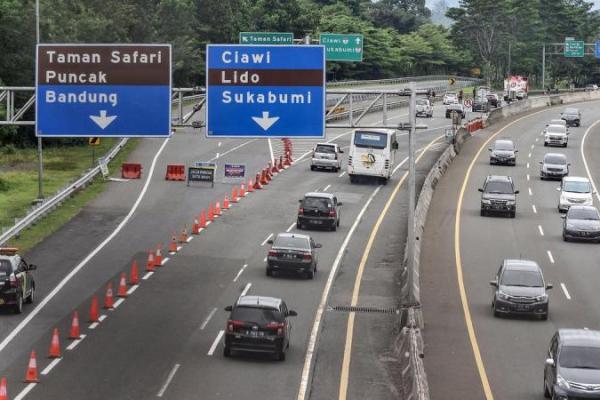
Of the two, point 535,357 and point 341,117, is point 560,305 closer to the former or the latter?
point 535,357

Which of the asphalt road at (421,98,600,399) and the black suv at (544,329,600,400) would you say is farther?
the asphalt road at (421,98,600,399)

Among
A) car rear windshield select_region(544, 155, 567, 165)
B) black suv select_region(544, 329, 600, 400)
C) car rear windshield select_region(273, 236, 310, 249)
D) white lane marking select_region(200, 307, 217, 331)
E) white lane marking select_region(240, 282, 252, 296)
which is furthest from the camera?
car rear windshield select_region(544, 155, 567, 165)

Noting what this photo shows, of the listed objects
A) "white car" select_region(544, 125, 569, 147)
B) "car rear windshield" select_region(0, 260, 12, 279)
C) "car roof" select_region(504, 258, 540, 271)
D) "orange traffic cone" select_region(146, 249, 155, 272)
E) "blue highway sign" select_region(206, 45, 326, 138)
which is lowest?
"orange traffic cone" select_region(146, 249, 155, 272)

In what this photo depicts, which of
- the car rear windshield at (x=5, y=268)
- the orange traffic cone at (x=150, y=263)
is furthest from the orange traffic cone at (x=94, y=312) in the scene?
the orange traffic cone at (x=150, y=263)

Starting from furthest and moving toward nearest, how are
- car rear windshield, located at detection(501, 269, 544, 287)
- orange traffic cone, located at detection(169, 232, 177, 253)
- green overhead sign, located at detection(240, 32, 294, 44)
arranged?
green overhead sign, located at detection(240, 32, 294, 44) → orange traffic cone, located at detection(169, 232, 177, 253) → car rear windshield, located at detection(501, 269, 544, 287)

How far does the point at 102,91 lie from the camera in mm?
34562

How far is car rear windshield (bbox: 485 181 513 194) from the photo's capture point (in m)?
60.3

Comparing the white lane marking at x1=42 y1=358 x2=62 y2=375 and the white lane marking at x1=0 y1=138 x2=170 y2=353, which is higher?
the white lane marking at x1=0 y1=138 x2=170 y2=353

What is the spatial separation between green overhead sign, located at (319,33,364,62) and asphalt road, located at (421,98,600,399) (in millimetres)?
11015

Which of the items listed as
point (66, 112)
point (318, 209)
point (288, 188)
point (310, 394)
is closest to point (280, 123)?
point (66, 112)

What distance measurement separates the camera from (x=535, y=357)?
32.4 m

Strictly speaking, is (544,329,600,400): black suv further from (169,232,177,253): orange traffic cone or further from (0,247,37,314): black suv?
(169,232,177,253): orange traffic cone

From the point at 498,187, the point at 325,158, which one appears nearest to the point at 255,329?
the point at 498,187

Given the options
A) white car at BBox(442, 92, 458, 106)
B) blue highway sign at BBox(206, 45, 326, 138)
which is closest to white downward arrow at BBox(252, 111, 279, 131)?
blue highway sign at BBox(206, 45, 326, 138)
